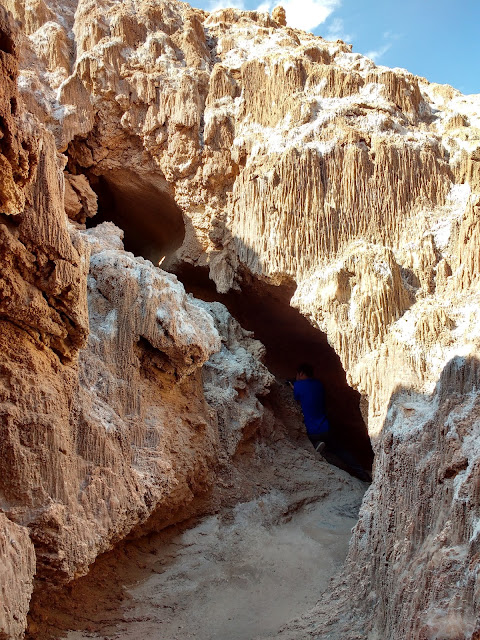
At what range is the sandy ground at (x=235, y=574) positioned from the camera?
5.80 metres

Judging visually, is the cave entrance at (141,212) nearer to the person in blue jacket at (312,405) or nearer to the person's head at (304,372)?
the person's head at (304,372)

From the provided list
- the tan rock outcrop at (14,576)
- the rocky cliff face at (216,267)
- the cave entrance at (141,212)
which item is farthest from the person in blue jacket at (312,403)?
the tan rock outcrop at (14,576)

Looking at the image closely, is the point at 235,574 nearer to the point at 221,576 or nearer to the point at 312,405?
the point at 221,576

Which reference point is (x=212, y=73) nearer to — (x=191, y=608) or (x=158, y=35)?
(x=158, y=35)

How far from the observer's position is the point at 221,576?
6562 mm

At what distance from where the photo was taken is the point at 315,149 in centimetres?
827

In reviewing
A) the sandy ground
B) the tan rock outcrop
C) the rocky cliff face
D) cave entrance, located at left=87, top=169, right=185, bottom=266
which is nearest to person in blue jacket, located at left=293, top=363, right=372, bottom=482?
the rocky cliff face

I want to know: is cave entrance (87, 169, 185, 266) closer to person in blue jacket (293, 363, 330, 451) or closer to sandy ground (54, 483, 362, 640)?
person in blue jacket (293, 363, 330, 451)

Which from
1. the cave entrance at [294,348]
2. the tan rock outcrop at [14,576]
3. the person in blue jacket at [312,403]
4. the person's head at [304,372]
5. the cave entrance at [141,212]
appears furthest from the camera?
the cave entrance at [141,212]

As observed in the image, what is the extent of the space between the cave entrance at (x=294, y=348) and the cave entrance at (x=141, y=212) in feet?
3.09

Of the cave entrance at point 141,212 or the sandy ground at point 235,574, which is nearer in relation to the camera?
the sandy ground at point 235,574

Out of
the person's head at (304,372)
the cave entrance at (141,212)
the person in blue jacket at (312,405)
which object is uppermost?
the cave entrance at (141,212)

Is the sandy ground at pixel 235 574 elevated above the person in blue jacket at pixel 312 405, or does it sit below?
below

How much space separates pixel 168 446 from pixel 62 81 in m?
6.08
